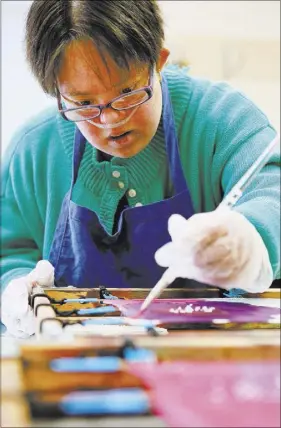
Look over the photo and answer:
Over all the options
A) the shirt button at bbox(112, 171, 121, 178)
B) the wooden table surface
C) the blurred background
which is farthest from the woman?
the wooden table surface

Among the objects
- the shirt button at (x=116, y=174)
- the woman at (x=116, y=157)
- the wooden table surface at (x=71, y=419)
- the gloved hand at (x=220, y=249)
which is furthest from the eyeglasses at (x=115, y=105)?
the wooden table surface at (x=71, y=419)

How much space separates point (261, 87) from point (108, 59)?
1.55 feet

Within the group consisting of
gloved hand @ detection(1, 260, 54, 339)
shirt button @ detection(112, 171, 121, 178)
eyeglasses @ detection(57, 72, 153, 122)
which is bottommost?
gloved hand @ detection(1, 260, 54, 339)

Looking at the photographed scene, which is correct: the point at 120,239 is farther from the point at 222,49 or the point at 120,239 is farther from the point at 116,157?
the point at 222,49

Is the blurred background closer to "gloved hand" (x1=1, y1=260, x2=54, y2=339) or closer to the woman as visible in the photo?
the woman

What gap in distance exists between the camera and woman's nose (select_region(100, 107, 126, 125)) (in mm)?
1065

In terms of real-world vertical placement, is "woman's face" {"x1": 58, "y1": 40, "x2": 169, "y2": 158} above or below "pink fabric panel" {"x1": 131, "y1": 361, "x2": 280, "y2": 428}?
above

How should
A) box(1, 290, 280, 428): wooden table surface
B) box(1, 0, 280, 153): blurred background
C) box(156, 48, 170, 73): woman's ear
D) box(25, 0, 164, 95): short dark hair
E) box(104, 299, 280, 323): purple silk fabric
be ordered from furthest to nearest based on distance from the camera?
1. box(1, 0, 280, 153): blurred background
2. box(156, 48, 170, 73): woman's ear
3. box(25, 0, 164, 95): short dark hair
4. box(104, 299, 280, 323): purple silk fabric
5. box(1, 290, 280, 428): wooden table surface

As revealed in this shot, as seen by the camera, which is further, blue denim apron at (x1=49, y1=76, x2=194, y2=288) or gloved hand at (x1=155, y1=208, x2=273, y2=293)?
blue denim apron at (x1=49, y1=76, x2=194, y2=288)

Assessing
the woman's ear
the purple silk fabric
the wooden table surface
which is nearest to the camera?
the wooden table surface

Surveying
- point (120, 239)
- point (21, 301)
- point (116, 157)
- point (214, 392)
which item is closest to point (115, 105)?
point (116, 157)

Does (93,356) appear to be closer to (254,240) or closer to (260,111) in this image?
(254,240)

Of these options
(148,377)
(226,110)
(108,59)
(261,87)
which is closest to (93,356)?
(148,377)

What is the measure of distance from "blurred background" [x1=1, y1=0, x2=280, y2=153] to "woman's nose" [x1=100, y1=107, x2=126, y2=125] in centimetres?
27
